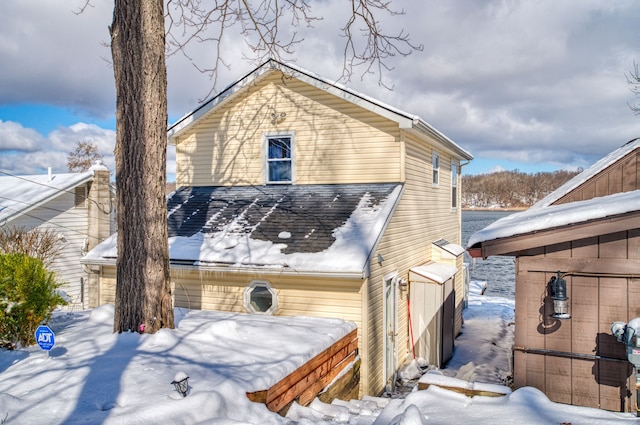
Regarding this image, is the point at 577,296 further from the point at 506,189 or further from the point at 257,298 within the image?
the point at 506,189

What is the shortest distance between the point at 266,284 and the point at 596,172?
690 centimetres

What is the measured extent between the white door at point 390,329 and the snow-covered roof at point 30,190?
12.1 metres

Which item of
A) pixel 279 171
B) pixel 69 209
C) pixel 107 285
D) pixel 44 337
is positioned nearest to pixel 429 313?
pixel 279 171

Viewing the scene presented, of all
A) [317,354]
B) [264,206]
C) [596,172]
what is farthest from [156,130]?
[596,172]

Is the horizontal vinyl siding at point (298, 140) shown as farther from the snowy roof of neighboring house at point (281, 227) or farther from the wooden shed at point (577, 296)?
the wooden shed at point (577, 296)

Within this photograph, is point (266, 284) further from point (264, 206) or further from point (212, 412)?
point (212, 412)

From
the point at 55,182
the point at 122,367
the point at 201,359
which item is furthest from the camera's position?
the point at 55,182

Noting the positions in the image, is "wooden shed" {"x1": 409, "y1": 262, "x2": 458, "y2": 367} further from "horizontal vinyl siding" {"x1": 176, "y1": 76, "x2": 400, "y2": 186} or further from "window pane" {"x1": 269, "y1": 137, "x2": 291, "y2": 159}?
"window pane" {"x1": 269, "y1": 137, "x2": 291, "y2": 159}

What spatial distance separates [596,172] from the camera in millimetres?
8773

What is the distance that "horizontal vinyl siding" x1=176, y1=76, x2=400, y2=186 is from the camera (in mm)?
11188

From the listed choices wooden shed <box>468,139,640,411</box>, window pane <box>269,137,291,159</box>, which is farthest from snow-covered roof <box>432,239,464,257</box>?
wooden shed <box>468,139,640,411</box>

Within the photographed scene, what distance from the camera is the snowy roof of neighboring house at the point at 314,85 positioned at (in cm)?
1065

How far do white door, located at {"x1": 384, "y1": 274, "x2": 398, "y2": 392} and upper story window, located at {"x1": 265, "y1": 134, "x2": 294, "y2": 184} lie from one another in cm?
395

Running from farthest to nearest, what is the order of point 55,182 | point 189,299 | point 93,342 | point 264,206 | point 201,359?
1. point 55,182
2. point 264,206
3. point 189,299
4. point 93,342
5. point 201,359
